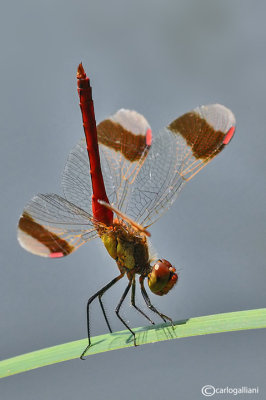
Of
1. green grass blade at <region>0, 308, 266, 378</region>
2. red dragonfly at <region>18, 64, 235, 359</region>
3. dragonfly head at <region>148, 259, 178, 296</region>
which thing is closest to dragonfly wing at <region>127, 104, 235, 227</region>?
red dragonfly at <region>18, 64, 235, 359</region>

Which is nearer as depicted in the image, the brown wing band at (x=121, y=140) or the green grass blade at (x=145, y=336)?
the green grass blade at (x=145, y=336)

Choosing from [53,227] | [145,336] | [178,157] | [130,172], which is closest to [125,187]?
[130,172]

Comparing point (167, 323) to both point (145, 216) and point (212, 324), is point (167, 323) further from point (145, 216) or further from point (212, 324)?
point (145, 216)

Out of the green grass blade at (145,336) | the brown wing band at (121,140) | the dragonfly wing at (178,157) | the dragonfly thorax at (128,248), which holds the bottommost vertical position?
the green grass blade at (145,336)

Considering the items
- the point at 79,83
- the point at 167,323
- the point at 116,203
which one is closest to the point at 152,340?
the point at 167,323

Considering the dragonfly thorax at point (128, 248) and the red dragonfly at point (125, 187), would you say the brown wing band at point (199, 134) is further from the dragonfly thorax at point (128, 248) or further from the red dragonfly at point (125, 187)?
the dragonfly thorax at point (128, 248)

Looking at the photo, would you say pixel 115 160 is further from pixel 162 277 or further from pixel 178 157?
pixel 162 277

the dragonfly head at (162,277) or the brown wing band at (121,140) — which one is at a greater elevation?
the brown wing band at (121,140)

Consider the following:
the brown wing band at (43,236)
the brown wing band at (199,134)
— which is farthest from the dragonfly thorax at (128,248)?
the brown wing band at (199,134)
